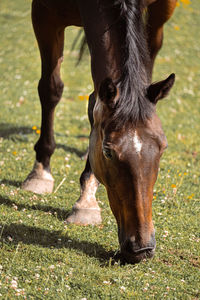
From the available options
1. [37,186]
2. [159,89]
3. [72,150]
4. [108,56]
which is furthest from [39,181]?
[159,89]

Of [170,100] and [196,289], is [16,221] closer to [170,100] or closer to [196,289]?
[196,289]

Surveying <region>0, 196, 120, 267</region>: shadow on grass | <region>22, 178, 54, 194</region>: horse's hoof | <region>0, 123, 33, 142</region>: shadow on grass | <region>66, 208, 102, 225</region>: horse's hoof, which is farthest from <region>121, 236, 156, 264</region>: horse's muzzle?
<region>0, 123, 33, 142</region>: shadow on grass

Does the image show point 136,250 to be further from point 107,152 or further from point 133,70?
point 133,70

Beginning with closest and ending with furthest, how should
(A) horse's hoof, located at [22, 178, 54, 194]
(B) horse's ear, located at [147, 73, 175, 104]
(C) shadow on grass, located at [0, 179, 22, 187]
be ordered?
(B) horse's ear, located at [147, 73, 175, 104] < (A) horse's hoof, located at [22, 178, 54, 194] < (C) shadow on grass, located at [0, 179, 22, 187]

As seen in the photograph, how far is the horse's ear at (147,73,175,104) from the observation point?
11.1 feet

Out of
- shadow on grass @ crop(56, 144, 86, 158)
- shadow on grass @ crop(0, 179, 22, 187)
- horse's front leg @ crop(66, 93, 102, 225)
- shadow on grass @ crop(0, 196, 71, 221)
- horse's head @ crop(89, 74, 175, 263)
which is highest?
horse's head @ crop(89, 74, 175, 263)

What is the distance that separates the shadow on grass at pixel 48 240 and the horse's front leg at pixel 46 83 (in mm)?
1187

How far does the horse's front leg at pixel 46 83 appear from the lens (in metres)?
5.27

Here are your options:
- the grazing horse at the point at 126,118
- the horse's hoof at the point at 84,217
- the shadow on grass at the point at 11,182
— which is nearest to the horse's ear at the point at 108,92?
the grazing horse at the point at 126,118

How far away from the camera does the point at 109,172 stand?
3.45 m

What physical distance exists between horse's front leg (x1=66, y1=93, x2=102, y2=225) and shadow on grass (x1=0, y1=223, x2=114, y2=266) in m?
0.35

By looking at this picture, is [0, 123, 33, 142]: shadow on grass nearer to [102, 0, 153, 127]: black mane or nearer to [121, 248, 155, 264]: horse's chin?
[102, 0, 153, 127]: black mane

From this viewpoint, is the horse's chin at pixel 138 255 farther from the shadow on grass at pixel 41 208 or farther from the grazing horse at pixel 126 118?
the shadow on grass at pixel 41 208

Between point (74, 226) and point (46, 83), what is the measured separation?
200 cm
